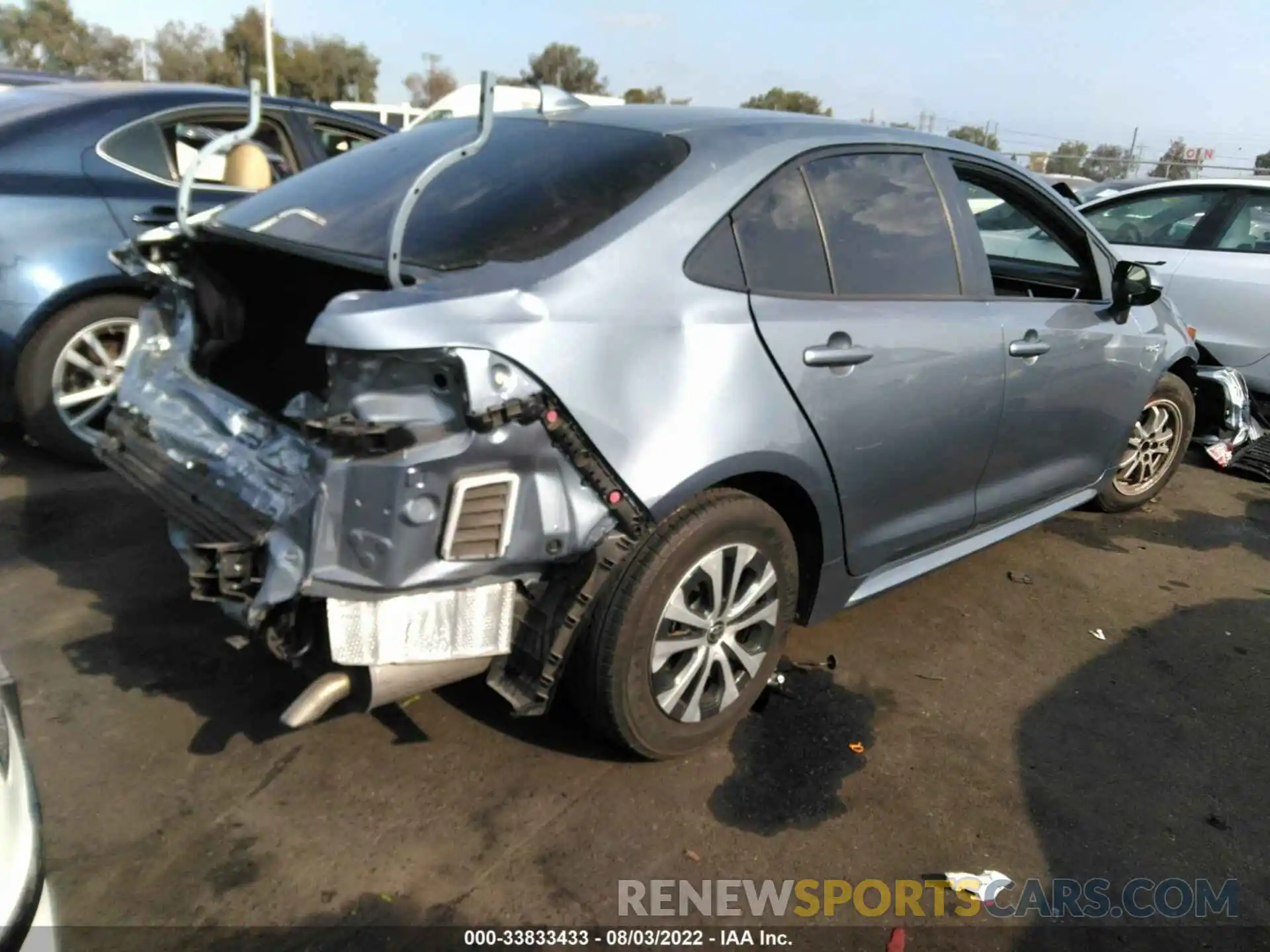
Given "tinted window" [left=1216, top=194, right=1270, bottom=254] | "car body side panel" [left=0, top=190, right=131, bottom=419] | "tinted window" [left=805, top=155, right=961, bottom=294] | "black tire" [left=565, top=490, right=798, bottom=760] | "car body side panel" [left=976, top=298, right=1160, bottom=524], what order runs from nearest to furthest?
"black tire" [left=565, top=490, right=798, bottom=760] → "tinted window" [left=805, top=155, right=961, bottom=294] → "car body side panel" [left=976, top=298, right=1160, bottom=524] → "car body side panel" [left=0, top=190, right=131, bottom=419] → "tinted window" [left=1216, top=194, right=1270, bottom=254]

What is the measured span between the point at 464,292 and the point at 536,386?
0.26 metres

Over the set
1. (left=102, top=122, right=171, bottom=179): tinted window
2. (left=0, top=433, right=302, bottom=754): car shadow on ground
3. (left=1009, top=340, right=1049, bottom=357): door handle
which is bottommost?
(left=0, top=433, right=302, bottom=754): car shadow on ground

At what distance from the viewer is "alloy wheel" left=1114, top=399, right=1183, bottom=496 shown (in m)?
4.82

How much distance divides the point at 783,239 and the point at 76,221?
10.7 ft

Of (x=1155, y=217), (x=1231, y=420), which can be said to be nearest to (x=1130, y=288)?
(x=1231, y=420)

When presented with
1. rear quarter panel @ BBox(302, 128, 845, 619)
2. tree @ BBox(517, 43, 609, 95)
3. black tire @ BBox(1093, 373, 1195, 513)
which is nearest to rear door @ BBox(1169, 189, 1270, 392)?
black tire @ BBox(1093, 373, 1195, 513)

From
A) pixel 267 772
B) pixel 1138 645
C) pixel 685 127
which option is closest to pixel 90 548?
pixel 267 772

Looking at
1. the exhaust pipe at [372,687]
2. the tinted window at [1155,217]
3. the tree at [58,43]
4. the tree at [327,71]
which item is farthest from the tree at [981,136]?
the tree at [58,43]

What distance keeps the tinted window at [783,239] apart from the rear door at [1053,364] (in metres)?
0.76

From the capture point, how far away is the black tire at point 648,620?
8.18 ft

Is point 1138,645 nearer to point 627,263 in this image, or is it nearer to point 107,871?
point 627,263

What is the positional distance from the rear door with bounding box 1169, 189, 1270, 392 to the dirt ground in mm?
3032

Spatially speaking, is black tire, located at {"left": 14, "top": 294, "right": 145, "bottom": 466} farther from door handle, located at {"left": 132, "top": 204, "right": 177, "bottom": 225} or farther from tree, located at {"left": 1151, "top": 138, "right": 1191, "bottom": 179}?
tree, located at {"left": 1151, "top": 138, "right": 1191, "bottom": 179}

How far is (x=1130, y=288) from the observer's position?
3891 millimetres
